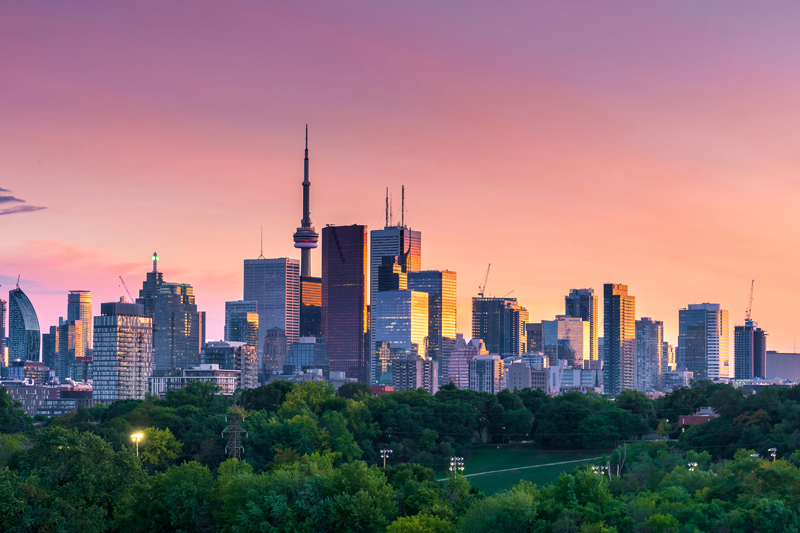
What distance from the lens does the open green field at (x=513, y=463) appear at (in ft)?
401

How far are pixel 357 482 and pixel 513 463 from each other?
195ft

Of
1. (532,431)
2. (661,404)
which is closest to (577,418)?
(532,431)

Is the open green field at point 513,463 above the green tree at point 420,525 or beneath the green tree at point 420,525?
beneath

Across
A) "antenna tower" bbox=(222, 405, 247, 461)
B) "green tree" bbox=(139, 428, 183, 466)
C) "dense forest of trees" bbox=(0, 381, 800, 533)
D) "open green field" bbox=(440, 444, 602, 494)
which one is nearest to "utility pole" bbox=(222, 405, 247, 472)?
"antenna tower" bbox=(222, 405, 247, 461)

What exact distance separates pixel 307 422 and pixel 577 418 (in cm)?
4245

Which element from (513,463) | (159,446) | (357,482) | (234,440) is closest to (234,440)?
(234,440)

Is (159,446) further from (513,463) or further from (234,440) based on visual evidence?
(513,463)

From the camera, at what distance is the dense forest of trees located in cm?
7525

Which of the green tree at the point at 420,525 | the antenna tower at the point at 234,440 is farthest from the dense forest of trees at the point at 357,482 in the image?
the antenna tower at the point at 234,440

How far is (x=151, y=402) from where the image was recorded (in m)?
157

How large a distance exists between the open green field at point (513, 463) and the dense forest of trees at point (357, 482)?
3.57 meters

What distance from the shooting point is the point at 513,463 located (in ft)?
446

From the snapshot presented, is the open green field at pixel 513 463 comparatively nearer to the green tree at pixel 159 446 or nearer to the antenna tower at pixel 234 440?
the antenna tower at pixel 234 440

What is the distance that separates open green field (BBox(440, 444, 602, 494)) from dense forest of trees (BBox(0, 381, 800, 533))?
11.7ft
